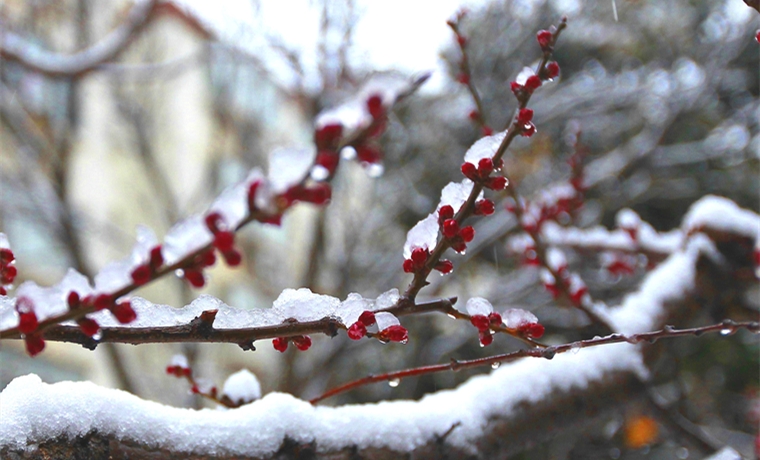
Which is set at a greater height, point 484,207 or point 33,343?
point 484,207

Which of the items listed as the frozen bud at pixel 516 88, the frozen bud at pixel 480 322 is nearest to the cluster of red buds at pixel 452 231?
the frozen bud at pixel 480 322

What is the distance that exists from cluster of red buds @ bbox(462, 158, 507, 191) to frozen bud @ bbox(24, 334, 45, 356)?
21.2 inches

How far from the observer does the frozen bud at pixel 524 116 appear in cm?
76

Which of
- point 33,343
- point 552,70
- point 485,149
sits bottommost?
point 33,343

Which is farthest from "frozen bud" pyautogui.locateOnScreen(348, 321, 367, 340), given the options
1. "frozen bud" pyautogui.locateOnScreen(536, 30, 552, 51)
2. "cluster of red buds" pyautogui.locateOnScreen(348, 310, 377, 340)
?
"frozen bud" pyautogui.locateOnScreen(536, 30, 552, 51)

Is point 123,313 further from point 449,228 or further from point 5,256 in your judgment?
point 449,228

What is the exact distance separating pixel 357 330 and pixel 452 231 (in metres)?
0.18

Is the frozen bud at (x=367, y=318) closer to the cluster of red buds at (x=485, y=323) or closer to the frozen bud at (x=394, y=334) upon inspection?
the frozen bud at (x=394, y=334)

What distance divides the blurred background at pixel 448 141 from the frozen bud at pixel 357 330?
2.92m

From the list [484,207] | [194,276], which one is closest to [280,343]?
[194,276]

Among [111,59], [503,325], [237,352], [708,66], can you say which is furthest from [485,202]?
[237,352]

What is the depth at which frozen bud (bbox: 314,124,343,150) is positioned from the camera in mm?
425

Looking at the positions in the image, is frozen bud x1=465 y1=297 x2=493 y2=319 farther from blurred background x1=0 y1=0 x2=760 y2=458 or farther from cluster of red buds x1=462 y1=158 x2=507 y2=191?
blurred background x1=0 y1=0 x2=760 y2=458

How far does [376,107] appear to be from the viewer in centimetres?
44
